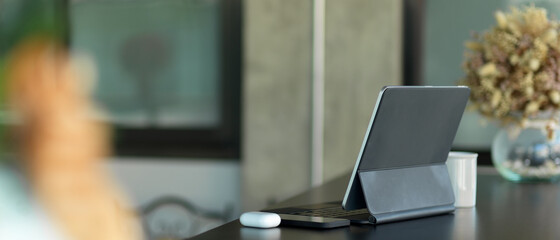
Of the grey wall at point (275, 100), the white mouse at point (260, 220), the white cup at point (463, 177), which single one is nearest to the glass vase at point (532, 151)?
the white cup at point (463, 177)

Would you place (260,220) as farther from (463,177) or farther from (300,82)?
(300,82)

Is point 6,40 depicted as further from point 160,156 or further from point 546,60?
point 160,156

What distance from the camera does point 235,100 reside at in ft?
11.9

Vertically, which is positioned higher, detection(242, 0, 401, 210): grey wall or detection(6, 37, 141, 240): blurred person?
detection(6, 37, 141, 240): blurred person

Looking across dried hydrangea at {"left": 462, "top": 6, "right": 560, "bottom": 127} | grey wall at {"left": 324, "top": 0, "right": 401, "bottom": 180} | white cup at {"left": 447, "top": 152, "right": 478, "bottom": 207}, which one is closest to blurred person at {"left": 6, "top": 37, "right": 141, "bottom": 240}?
white cup at {"left": 447, "top": 152, "right": 478, "bottom": 207}

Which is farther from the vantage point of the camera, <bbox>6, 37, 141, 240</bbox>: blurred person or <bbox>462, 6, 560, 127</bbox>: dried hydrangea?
<bbox>462, 6, 560, 127</bbox>: dried hydrangea

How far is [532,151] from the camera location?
186 cm

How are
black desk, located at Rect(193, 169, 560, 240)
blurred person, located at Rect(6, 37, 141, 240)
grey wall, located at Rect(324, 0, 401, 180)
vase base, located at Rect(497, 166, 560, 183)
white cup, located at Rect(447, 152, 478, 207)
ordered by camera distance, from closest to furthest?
blurred person, located at Rect(6, 37, 141, 240)
black desk, located at Rect(193, 169, 560, 240)
white cup, located at Rect(447, 152, 478, 207)
vase base, located at Rect(497, 166, 560, 183)
grey wall, located at Rect(324, 0, 401, 180)

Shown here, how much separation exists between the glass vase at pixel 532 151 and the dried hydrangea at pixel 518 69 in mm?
46

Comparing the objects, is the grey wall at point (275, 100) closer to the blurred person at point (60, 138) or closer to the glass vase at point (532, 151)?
the glass vase at point (532, 151)

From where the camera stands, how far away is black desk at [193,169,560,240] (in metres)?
1.05

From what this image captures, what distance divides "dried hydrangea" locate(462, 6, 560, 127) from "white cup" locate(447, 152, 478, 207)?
399 millimetres

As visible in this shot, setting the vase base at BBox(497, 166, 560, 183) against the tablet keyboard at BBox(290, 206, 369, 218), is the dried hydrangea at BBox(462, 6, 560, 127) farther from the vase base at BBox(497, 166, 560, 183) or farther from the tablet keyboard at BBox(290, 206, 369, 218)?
the tablet keyboard at BBox(290, 206, 369, 218)

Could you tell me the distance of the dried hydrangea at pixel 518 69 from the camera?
1.76 metres
